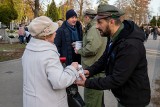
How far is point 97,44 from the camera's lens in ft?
16.0

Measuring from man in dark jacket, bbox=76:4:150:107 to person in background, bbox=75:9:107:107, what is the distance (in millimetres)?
1904

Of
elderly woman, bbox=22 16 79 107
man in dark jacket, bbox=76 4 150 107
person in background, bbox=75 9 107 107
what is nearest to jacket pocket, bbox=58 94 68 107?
elderly woman, bbox=22 16 79 107

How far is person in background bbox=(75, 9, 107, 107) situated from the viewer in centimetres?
486

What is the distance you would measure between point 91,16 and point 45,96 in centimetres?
235

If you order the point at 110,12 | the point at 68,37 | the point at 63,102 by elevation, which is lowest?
the point at 63,102

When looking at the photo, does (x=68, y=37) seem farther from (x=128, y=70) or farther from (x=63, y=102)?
(x=128, y=70)

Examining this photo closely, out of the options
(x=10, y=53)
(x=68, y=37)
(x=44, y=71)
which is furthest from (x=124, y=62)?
(x=10, y=53)

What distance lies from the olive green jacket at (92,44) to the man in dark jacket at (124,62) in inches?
74.7

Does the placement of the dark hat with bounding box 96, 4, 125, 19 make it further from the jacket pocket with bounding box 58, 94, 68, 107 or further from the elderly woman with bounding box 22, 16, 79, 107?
the jacket pocket with bounding box 58, 94, 68, 107

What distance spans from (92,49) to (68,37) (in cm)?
74

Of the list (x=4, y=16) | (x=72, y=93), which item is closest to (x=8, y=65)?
(x=72, y=93)

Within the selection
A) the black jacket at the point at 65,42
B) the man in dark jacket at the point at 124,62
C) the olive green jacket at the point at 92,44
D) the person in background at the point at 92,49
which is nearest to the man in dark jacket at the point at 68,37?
the black jacket at the point at 65,42

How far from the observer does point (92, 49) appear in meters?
4.86

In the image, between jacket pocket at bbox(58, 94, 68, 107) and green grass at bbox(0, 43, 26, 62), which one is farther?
green grass at bbox(0, 43, 26, 62)
